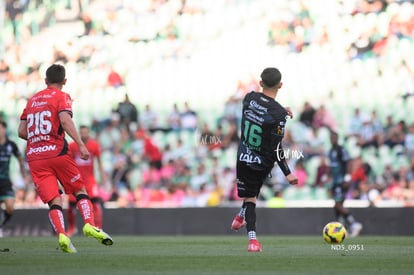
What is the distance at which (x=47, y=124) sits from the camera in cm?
1063

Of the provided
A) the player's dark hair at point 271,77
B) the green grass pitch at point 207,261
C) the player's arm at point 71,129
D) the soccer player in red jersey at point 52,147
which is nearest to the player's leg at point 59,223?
the soccer player in red jersey at point 52,147

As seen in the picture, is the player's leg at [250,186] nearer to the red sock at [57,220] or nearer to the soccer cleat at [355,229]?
the red sock at [57,220]

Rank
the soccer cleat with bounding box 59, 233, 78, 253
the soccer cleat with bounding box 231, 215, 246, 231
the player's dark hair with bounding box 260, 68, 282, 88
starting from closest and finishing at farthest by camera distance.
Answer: the soccer cleat with bounding box 59, 233, 78, 253 → the player's dark hair with bounding box 260, 68, 282, 88 → the soccer cleat with bounding box 231, 215, 246, 231

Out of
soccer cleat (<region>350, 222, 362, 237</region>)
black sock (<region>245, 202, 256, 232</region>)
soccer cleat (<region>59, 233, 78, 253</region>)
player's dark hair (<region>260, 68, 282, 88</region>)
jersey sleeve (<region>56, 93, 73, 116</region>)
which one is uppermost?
player's dark hair (<region>260, 68, 282, 88</region>)

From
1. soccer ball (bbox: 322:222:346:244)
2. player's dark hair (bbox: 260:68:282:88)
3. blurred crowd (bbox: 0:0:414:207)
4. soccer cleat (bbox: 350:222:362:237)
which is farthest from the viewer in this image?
blurred crowd (bbox: 0:0:414:207)

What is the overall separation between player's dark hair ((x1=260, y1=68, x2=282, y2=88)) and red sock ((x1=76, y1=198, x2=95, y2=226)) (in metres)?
2.49

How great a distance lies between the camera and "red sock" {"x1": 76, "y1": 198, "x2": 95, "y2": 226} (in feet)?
35.5

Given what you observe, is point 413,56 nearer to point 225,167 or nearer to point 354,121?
point 354,121

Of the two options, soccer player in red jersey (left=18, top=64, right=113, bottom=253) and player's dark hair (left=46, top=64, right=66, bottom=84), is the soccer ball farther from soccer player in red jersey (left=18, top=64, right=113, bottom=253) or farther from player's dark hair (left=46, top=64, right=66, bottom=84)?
player's dark hair (left=46, top=64, right=66, bottom=84)

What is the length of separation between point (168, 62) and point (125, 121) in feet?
7.87

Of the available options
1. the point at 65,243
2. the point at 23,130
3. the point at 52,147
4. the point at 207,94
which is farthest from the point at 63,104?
the point at 207,94

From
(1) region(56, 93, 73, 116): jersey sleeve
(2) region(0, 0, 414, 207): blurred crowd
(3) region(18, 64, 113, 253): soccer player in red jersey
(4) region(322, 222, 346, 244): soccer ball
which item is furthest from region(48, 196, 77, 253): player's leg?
(2) region(0, 0, 414, 207): blurred crowd

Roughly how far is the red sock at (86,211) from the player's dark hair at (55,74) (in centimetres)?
142

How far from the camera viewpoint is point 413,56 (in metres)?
23.8
